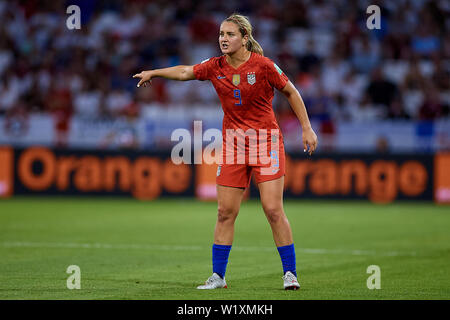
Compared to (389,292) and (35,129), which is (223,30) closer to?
(389,292)

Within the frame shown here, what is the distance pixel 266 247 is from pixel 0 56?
14.0 meters

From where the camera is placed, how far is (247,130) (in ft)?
23.5

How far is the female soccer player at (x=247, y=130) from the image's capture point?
277 inches

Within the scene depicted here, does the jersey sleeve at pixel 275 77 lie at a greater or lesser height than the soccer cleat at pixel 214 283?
greater

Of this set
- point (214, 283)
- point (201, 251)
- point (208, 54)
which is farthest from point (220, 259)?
point (208, 54)

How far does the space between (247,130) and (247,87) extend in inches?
15.7

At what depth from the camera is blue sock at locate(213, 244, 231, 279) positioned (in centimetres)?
716

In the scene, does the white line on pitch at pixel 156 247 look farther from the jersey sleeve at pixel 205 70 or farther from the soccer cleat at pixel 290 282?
the jersey sleeve at pixel 205 70

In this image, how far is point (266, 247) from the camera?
35.6 ft

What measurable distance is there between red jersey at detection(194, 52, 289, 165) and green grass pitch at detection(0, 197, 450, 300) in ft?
5.02

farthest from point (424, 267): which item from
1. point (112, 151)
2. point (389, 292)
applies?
point (112, 151)

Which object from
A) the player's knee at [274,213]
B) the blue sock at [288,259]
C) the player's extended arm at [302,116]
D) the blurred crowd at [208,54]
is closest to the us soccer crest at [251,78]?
the player's extended arm at [302,116]

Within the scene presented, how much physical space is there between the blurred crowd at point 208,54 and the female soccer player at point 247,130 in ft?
39.2

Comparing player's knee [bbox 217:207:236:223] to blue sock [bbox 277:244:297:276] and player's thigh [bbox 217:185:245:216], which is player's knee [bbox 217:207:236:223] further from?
blue sock [bbox 277:244:297:276]
